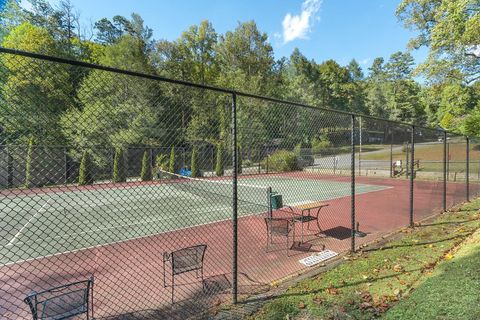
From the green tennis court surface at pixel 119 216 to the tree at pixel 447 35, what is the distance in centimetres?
880

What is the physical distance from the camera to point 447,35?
15477 mm

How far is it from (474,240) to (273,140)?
20.9 ft

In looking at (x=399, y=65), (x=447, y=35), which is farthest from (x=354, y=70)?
(x=447, y=35)

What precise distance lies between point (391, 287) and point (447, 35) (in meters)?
17.1

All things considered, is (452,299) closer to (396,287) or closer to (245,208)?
(396,287)

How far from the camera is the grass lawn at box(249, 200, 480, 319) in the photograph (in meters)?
3.25

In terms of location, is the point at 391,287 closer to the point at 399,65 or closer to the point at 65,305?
the point at 65,305

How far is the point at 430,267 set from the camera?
4441 mm

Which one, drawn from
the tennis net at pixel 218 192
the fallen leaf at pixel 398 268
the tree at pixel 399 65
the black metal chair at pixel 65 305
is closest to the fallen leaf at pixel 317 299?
the fallen leaf at pixel 398 268

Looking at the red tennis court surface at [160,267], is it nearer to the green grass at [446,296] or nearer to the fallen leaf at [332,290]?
the fallen leaf at [332,290]

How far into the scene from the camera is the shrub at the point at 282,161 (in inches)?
406

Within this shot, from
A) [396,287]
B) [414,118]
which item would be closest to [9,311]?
[396,287]

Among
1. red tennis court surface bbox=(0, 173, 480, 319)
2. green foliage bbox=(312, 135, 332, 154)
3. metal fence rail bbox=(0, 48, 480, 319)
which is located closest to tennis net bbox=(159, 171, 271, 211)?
metal fence rail bbox=(0, 48, 480, 319)

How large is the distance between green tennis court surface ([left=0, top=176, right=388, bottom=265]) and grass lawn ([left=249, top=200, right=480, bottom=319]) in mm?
3833
